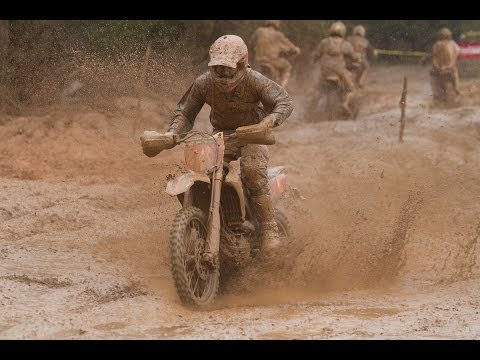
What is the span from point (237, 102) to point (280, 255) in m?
1.29

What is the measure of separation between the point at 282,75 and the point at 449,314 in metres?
10.9

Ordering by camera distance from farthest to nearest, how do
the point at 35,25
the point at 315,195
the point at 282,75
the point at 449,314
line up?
the point at 282,75, the point at 35,25, the point at 315,195, the point at 449,314

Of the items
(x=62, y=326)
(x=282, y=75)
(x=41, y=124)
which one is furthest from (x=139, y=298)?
(x=282, y=75)

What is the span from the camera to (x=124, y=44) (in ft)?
49.0

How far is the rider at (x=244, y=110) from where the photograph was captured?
7.08 metres

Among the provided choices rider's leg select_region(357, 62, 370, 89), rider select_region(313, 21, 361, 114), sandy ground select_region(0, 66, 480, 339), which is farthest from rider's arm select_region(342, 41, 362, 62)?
sandy ground select_region(0, 66, 480, 339)

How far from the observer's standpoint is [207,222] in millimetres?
6977

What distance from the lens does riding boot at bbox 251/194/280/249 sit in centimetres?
739

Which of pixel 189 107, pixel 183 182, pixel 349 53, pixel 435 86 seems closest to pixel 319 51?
pixel 349 53

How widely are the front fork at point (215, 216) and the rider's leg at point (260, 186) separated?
381 mm

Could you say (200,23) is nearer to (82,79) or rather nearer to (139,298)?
(82,79)

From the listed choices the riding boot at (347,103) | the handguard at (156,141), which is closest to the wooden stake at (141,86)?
the riding boot at (347,103)

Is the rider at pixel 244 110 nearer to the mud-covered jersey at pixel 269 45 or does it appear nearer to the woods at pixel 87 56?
the woods at pixel 87 56

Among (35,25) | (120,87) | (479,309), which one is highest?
(35,25)
